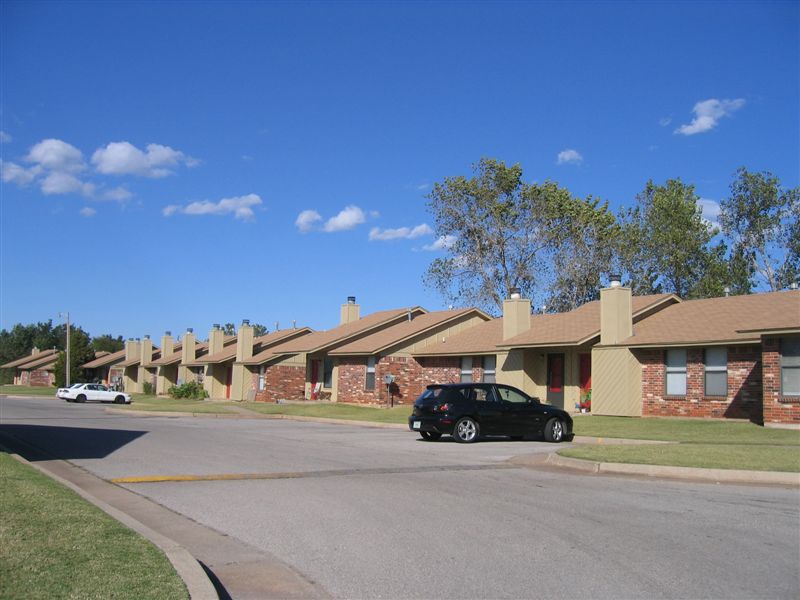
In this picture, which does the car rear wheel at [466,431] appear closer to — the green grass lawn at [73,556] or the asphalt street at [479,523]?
the asphalt street at [479,523]

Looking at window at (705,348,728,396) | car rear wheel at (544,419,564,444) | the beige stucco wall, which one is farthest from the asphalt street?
the beige stucco wall

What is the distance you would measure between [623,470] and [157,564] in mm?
9525

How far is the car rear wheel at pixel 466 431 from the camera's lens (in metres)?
20.2

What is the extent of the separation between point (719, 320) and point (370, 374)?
730 inches

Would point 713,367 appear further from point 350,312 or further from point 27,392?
point 27,392

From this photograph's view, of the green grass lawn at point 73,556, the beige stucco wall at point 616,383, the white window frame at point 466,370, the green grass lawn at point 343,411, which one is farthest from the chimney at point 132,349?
the green grass lawn at point 73,556

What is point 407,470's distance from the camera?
45.7ft

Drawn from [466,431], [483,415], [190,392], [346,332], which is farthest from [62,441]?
[190,392]

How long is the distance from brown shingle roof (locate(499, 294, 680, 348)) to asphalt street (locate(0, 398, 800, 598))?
13072 millimetres

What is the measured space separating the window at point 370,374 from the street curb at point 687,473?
80.7 feet

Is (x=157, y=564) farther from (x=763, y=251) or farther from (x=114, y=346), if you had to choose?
(x=114, y=346)

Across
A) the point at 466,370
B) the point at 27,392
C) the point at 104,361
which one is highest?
the point at 466,370

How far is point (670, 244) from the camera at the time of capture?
49.6 metres

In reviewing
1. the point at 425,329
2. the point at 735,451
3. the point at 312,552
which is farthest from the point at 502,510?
the point at 425,329
